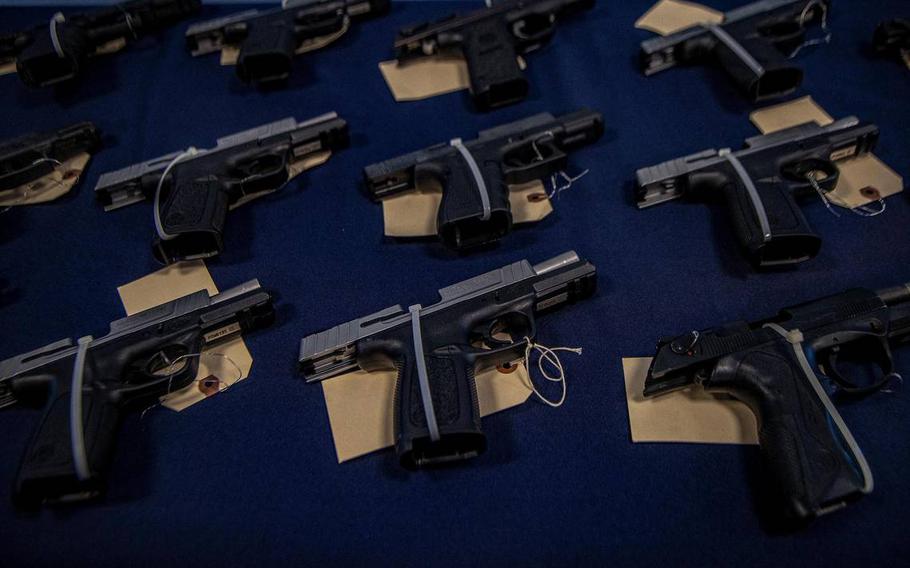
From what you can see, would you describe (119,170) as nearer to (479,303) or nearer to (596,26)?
(479,303)

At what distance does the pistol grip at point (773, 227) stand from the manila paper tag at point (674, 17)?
4.48ft

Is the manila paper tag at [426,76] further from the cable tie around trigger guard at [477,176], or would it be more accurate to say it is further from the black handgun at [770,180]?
the black handgun at [770,180]

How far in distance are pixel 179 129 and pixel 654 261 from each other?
8.08 feet

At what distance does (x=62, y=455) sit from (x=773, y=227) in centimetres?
258

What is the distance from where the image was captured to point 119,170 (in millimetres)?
3266

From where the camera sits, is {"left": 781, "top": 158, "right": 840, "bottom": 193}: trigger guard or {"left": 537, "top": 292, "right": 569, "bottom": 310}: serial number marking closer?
{"left": 537, "top": 292, "right": 569, "bottom": 310}: serial number marking

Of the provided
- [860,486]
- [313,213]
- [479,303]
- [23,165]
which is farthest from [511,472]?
[23,165]

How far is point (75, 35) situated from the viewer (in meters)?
3.85

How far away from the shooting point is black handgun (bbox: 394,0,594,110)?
338 centimetres

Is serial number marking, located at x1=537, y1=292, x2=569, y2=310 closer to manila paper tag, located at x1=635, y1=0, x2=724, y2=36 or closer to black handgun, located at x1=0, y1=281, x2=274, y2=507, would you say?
black handgun, located at x1=0, y1=281, x2=274, y2=507

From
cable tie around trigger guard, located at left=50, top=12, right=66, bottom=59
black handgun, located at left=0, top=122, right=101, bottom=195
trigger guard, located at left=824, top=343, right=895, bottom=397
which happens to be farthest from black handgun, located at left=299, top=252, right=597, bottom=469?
cable tie around trigger guard, located at left=50, top=12, right=66, bottom=59

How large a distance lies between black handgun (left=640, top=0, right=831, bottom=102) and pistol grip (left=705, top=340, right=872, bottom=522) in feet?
5.23

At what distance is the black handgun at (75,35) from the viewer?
146 inches

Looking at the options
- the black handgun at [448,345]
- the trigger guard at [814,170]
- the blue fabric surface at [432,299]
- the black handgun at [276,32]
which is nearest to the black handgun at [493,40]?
the blue fabric surface at [432,299]
